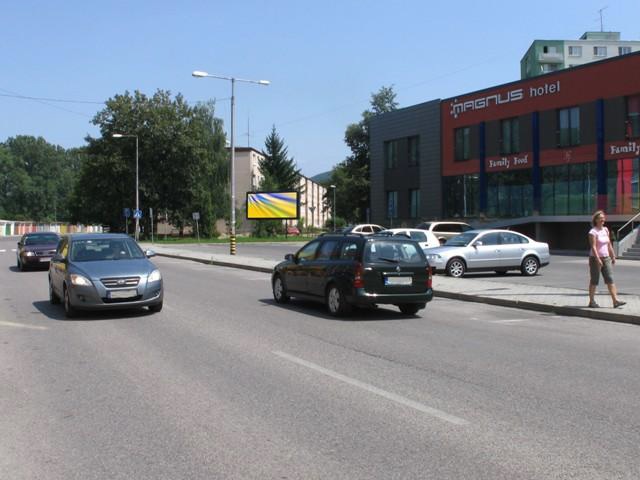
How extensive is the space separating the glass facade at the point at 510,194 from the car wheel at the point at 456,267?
21473 mm

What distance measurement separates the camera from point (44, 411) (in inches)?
237

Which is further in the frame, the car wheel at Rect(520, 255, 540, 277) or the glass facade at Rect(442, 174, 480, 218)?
the glass facade at Rect(442, 174, 480, 218)

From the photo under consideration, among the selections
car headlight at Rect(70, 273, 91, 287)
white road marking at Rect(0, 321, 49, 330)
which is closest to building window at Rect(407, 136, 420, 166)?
car headlight at Rect(70, 273, 91, 287)

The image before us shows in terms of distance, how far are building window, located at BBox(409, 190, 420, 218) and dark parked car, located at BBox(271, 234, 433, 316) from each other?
39.6 m

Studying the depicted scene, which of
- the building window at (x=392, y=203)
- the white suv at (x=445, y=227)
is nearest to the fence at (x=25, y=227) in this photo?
the building window at (x=392, y=203)

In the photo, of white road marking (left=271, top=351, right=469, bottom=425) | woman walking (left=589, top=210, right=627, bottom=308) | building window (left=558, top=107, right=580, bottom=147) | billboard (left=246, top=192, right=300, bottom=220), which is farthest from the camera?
billboard (left=246, top=192, right=300, bottom=220)

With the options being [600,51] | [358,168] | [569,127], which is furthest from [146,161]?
[600,51]

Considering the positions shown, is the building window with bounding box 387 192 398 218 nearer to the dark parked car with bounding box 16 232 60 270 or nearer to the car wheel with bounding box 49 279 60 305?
the dark parked car with bounding box 16 232 60 270

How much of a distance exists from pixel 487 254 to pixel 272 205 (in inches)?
1618

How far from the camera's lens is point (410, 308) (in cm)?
1296

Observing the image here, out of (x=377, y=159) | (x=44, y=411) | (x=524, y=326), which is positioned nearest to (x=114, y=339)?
(x=44, y=411)

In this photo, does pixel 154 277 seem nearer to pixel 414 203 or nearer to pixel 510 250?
pixel 510 250

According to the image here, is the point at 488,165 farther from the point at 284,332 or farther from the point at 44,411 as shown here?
the point at 44,411

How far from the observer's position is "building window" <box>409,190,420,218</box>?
52188mm
